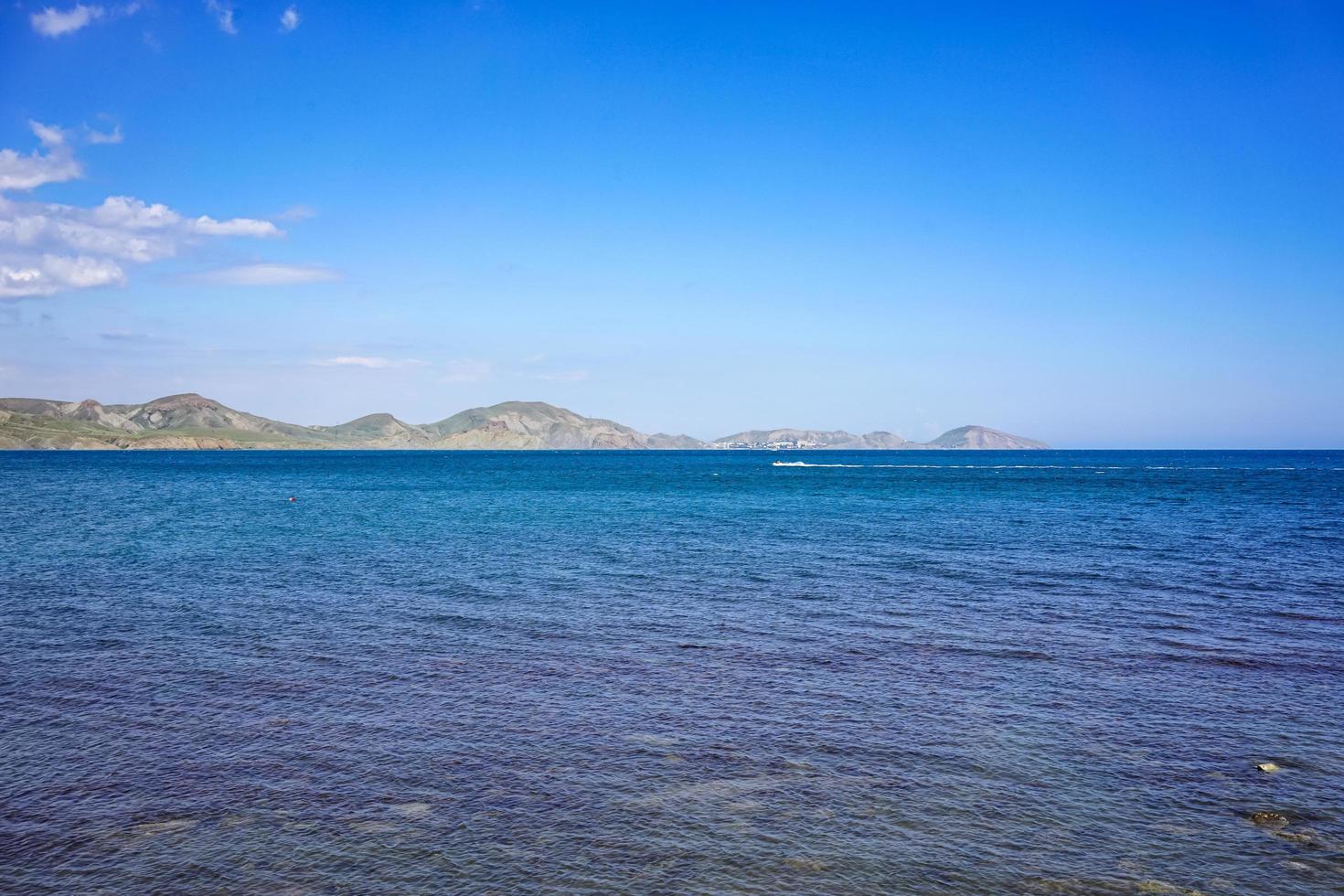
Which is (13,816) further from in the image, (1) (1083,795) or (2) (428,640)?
(1) (1083,795)

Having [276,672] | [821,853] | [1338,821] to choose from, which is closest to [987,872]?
[821,853]

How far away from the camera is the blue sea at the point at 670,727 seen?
11.3 metres

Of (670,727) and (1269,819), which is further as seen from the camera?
(670,727)

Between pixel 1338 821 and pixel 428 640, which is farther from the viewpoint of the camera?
pixel 428 640

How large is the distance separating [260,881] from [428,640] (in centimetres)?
1273

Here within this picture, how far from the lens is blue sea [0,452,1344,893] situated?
11305mm

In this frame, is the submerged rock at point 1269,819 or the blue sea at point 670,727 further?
the submerged rock at point 1269,819

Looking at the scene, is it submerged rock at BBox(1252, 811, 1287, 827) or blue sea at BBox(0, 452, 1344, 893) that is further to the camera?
submerged rock at BBox(1252, 811, 1287, 827)

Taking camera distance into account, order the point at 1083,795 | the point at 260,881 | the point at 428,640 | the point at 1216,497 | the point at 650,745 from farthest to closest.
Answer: the point at 1216,497
the point at 428,640
the point at 650,745
the point at 1083,795
the point at 260,881

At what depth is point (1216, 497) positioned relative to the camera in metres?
87.0

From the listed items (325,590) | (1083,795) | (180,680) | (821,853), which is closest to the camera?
(821,853)

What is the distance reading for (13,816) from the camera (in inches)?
488

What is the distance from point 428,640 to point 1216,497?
8914 centimetres

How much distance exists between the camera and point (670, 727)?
1627cm
